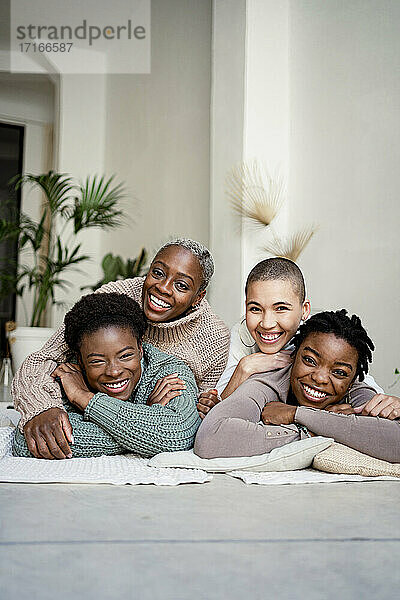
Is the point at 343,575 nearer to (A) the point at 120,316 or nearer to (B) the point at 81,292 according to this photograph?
(A) the point at 120,316

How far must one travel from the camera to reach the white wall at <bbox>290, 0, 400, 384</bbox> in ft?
10.1

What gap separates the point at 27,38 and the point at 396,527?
5762mm

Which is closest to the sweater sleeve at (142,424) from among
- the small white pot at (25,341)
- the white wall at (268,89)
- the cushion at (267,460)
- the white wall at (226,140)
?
A: the cushion at (267,460)

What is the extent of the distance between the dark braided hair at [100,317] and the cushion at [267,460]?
43 cm

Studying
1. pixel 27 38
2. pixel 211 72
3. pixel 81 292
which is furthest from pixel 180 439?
pixel 27 38

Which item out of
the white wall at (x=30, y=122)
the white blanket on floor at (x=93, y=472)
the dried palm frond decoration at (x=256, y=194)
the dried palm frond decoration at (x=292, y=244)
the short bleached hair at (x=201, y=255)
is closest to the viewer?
the white blanket on floor at (x=93, y=472)

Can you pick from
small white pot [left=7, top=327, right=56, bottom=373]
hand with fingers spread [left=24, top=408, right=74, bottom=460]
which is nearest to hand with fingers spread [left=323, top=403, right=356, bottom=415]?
hand with fingers spread [left=24, top=408, right=74, bottom=460]

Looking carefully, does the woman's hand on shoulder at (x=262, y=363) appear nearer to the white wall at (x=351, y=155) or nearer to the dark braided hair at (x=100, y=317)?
the dark braided hair at (x=100, y=317)

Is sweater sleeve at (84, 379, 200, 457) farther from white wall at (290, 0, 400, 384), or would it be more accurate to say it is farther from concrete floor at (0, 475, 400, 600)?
white wall at (290, 0, 400, 384)

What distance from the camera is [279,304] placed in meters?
2.09

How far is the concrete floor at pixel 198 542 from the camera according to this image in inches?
33.5

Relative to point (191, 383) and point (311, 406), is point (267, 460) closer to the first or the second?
point (311, 406)

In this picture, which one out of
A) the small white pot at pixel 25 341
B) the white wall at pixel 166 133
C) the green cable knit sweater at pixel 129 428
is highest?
the white wall at pixel 166 133

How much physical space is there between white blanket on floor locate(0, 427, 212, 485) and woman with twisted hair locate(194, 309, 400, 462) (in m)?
0.19
